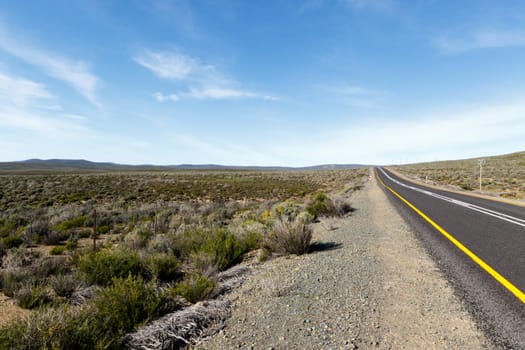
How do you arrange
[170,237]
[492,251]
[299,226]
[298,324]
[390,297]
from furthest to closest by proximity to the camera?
[170,237], [299,226], [492,251], [390,297], [298,324]

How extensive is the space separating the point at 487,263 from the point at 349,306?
321 cm

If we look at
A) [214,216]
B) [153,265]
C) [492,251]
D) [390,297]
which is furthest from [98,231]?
[492,251]

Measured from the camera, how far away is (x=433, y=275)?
444cm

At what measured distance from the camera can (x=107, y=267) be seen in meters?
5.79

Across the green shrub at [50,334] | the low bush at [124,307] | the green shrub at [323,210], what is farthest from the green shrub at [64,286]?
the green shrub at [323,210]

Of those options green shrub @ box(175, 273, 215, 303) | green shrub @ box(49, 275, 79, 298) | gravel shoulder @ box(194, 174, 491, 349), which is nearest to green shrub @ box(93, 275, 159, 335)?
green shrub @ box(175, 273, 215, 303)

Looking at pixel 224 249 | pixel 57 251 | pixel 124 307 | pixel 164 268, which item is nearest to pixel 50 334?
pixel 124 307

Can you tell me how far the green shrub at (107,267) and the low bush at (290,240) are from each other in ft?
9.76

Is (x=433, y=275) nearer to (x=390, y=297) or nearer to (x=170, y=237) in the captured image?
(x=390, y=297)

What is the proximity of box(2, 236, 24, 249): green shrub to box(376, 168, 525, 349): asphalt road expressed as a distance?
43.9 feet

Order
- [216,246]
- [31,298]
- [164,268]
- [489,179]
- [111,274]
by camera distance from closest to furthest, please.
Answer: [31,298] → [111,274] → [164,268] → [216,246] → [489,179]

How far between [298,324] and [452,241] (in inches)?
207

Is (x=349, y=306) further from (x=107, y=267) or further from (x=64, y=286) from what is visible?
(x=64, y=286)

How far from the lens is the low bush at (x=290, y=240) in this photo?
241 inches
